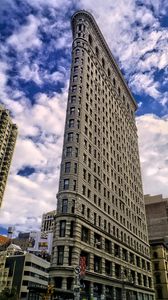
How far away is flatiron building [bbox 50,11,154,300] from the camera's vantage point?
42969mm

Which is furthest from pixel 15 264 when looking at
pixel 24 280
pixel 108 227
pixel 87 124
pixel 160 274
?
pixel 87 124

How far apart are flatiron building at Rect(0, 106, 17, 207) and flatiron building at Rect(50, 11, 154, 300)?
5919cm

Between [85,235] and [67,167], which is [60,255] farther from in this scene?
[67,167]

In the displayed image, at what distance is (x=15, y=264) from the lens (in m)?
93.4

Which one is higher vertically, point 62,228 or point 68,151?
point 68,151

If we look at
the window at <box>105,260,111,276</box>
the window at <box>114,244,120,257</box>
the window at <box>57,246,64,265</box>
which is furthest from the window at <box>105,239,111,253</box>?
the window at <box>57,246,64,265</box>

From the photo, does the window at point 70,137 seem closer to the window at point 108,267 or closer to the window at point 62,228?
the window at point 62,228

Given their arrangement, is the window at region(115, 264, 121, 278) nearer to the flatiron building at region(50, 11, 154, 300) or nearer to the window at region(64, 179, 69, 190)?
the flatiron building at region(50, 11, 154, 300)

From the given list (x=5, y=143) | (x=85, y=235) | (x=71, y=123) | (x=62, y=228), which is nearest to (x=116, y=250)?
(x=85, y=235)

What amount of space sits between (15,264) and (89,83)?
211 ft

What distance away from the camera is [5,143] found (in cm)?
12988

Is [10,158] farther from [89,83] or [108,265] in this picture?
[108,265]

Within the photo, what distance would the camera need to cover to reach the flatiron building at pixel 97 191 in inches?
1692

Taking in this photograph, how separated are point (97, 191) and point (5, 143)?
8500 centimetres
